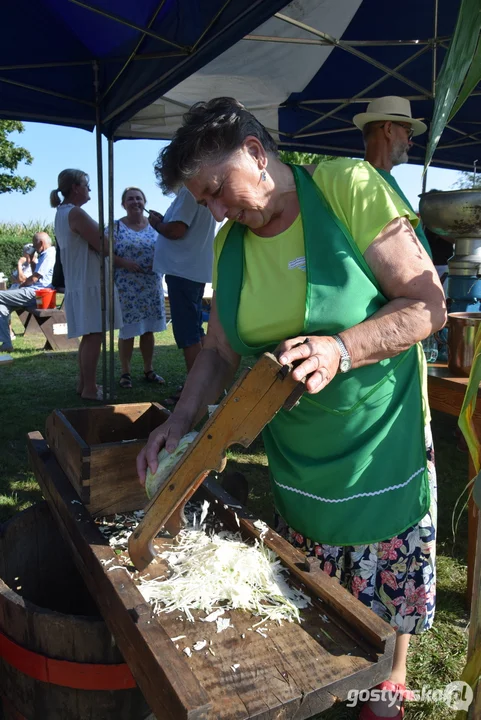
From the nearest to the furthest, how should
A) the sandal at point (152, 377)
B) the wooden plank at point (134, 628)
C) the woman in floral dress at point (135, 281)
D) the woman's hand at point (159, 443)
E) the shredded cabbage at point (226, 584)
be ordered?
the wooden plank at point (134, 628) < the shredded cabbage at point (226, 584) < the woman's hand at point (159, 443) < the woman in floral dress at point (135, 281) < the sandal at point (152, 377)

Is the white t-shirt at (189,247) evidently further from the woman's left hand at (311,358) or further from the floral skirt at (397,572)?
the woman's left hand at (311,358)

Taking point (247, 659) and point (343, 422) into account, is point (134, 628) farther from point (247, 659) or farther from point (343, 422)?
point (343, 422)

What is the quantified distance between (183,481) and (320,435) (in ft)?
1.47

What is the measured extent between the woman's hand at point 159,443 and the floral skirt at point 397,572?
0.55 meters

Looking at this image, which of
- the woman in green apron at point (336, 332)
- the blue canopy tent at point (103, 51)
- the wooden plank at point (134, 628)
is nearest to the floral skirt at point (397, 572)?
the woman in green apron at point (336, 332)

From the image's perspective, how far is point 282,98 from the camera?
575 centimetres

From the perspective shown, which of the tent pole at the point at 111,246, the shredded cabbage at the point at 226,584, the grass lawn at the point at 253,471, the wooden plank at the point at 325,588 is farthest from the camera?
the tent pole at the point at 111,246

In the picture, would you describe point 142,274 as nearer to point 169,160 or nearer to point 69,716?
point 169,160

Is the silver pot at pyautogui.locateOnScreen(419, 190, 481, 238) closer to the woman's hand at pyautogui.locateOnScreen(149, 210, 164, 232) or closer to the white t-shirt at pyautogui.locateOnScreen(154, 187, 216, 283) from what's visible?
the white t-shirt at pyautogui.locateOnScreen(154, 187, 216, 283)

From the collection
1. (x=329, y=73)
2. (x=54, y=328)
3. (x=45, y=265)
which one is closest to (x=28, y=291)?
(x=45, y=265)

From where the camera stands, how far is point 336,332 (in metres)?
1.42

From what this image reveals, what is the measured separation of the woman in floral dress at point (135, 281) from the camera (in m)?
5.84

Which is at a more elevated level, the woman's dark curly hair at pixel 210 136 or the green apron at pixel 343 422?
the woman's dark curly hair at pixel 210 136

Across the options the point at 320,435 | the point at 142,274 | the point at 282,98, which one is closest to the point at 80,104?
the point at 142,274
